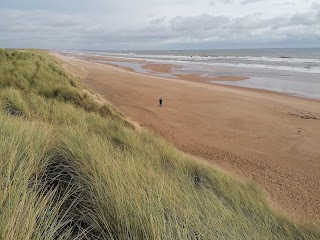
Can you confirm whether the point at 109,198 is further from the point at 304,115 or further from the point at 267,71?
the point at 267,71

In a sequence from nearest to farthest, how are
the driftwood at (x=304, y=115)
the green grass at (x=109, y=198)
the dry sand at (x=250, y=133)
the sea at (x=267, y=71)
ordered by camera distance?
the green grass at (x=109, y=198), the dry sand at (x=250, y=133), the driftwood at (x=304, y=115), the sea at (x=267, y=71)

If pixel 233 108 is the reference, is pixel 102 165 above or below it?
above

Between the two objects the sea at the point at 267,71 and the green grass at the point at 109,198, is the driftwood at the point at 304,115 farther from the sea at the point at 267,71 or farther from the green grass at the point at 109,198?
the green grass at the point at 109,198

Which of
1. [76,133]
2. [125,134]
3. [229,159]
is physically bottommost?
[229,159]

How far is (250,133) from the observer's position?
29.1ft

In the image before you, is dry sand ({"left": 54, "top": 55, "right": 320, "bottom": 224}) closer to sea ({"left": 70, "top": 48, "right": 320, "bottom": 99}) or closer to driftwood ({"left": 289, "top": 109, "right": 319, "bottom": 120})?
driftwood ({"left": 289, "top": 109, "right": 319, "bottom": 120})

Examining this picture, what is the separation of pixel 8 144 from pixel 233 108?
9.93 meters

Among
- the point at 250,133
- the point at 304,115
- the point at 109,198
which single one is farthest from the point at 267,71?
the point at 109,198

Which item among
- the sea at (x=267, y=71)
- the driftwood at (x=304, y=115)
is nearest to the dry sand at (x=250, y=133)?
the driftwood at (x=304, y=115)

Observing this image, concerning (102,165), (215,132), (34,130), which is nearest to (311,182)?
(215,132)

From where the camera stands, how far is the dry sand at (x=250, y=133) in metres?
5.74

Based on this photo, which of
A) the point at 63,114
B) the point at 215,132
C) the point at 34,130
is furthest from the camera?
the point at 215,132

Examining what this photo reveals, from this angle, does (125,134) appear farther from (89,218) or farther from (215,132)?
(215,132)

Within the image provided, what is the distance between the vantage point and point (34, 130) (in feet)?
13.2
